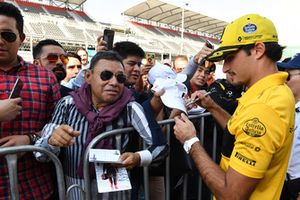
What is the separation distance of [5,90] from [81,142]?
607 millimetres

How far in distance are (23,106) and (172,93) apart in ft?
3.48

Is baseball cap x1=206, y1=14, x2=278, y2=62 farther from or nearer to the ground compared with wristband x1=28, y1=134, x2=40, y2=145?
farther from the ground

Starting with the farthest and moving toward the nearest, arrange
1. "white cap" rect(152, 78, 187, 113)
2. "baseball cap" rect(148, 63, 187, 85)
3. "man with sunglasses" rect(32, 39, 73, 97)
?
1. "man with sunglasses" rect(32, 39, 73, 97)
2. "baseball cap" rect(148, 63, 187, 85)
3. "white cap" rect(152, 78, 187, 113)

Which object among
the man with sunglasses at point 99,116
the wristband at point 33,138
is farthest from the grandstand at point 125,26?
the wristband at point 33,138

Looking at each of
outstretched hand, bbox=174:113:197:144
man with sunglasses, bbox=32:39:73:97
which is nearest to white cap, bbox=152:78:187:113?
outstretched hand, bbox=174:113:197:144

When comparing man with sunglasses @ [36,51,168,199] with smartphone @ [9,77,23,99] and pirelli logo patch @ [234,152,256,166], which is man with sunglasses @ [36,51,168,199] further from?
pirelli logo patch @ [234,152,256,166]

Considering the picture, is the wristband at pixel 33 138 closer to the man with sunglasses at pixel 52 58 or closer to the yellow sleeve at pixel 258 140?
the yellow sleeve at pixel 258 140

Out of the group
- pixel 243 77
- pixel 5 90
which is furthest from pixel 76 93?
pixel 243 77

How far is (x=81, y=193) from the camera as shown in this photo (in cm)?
185

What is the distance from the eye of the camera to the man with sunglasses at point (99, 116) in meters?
1.91

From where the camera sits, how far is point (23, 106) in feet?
6.19

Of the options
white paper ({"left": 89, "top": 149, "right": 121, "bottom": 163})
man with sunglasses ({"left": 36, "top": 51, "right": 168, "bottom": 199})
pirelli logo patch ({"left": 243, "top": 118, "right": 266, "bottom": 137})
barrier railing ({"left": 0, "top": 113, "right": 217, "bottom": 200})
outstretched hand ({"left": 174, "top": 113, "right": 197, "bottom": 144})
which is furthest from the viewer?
man with sunglasses ({"left": 36, "top": 51, "right": 168, "bottom": 199})

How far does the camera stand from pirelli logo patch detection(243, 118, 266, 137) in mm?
1381

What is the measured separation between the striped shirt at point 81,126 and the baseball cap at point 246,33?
729mm
